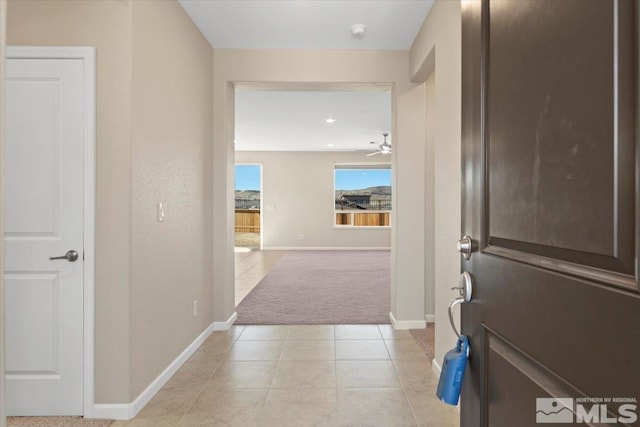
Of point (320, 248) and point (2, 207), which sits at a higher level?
point (2, 207)

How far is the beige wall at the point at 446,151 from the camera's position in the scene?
2.23 meters

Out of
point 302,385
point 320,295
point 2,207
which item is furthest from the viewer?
Answer: point 320,295

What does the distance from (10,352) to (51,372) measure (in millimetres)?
253

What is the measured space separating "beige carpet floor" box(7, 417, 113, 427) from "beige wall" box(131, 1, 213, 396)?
24 cm

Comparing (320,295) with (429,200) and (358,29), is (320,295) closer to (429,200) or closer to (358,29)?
(429,200)

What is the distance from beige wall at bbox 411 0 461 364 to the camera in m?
2.23

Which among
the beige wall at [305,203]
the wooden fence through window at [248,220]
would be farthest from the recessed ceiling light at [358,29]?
the wooden fence through window at [248,220]

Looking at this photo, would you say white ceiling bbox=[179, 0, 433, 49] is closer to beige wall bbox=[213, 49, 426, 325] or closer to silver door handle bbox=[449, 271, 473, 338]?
beige wall bbox=[213, 49, 426, 325]

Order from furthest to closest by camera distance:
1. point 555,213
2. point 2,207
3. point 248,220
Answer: point 248,220 < point 2,207 < point 555,213

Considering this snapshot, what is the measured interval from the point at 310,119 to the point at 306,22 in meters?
3.51

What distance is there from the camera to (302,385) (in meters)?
2.44

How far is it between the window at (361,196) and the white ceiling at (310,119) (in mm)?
1062

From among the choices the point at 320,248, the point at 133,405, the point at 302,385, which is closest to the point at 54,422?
the point at 133,405

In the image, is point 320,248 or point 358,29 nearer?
point 358,29
